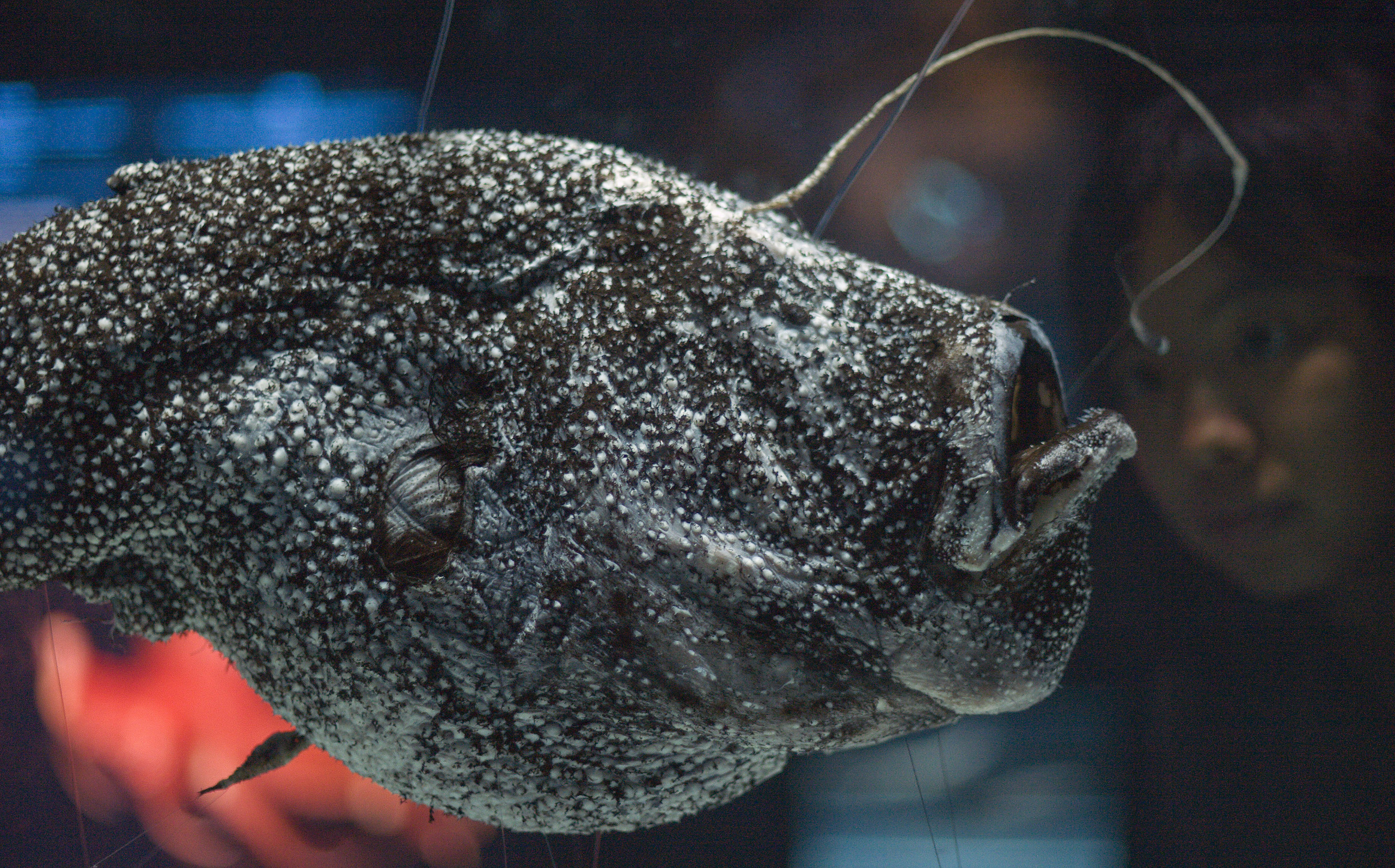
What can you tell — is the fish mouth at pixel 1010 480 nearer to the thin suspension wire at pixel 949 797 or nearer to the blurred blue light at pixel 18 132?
the thin suspension wire at pixel 949 797

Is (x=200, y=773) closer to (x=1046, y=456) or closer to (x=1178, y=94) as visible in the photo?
(x=1046, y=456)

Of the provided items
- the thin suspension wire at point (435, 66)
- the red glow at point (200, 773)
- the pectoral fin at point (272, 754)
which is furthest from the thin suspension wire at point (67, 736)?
the thin suspension wire at point (435, 66)

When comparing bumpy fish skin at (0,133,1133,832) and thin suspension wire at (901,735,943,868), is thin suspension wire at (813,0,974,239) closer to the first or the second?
bumpy fish skin at (0,133,1133,832)

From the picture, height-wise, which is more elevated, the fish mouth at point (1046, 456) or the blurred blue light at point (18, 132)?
the blurred blue light at point (18, 132)

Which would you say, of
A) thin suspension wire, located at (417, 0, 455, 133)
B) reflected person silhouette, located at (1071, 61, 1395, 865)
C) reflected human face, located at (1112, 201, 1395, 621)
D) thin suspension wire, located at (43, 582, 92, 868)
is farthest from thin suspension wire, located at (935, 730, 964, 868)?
thin suspension wire, located at (43, 582, 92, 868)

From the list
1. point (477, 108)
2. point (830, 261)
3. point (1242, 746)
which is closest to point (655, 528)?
point (830, 261)

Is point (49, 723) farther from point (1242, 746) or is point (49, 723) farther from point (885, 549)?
point (1242, 746)

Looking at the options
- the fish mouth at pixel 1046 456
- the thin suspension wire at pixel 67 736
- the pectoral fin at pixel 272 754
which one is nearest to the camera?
the fish mouth at pixel 1046 456

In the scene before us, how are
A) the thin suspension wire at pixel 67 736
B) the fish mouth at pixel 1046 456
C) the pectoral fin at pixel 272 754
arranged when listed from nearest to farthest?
the fish mouth at pixel 1046 456, the pectoral fin at pixel 272 754, the thin suspension wire at pixel 67 736
